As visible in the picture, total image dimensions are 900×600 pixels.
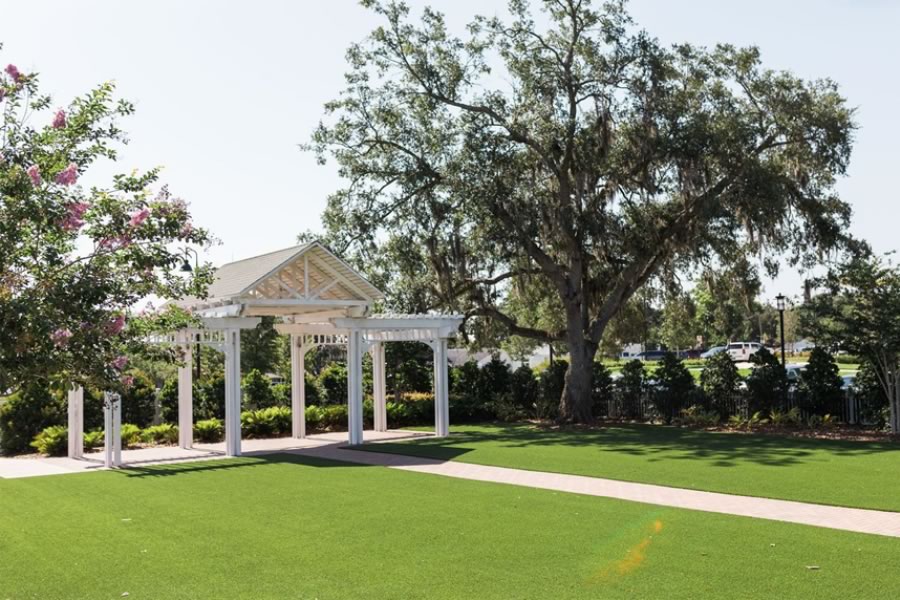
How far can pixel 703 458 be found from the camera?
16094 millimetres

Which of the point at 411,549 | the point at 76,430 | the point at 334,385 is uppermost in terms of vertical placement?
the point at 334,385

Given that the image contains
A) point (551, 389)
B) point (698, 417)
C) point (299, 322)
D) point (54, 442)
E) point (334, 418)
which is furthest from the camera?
point (551, 389)

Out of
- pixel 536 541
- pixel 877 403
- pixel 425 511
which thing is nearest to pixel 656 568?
pixel 536 541

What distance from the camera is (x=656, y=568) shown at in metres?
7.90

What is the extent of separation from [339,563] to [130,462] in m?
10.6

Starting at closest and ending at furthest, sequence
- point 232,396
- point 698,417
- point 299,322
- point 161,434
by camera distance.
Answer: point 232,396 < point 161,434 < point 299,322 < point 698,417

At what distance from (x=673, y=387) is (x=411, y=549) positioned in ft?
57.3

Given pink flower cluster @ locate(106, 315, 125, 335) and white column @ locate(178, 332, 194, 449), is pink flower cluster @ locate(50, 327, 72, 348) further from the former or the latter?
white column @ locate(178, 332, 194, 449)

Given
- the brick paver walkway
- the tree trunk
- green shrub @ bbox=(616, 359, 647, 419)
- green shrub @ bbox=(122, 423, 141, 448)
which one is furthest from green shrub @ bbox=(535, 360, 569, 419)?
green shrub @ bbox=(122, 423, 141, 448)

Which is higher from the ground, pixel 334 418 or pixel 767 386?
pixel 767 386

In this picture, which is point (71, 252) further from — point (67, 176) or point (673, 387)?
point (673, 387)

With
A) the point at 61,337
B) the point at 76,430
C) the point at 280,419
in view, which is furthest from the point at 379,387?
the point at 61,337

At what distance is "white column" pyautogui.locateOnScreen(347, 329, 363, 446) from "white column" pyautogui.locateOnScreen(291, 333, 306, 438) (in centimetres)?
279

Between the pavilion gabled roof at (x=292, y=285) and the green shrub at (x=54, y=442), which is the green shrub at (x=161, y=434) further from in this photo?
the pavilion gabled roof at (x=292, y=285)
